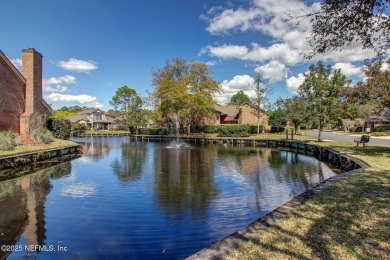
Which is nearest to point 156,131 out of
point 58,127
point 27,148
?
point 58,127

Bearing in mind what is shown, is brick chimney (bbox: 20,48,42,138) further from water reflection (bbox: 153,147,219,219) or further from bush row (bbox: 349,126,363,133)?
bush row (bbox: 349,126,363,133)

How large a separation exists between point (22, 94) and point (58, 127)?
19.4 ft

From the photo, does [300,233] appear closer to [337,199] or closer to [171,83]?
[337,199]

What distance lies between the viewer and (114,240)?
632 centimetres

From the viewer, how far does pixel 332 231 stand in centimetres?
474

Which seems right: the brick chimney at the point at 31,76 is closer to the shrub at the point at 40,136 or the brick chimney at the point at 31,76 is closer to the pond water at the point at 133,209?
the shrub at the point at 40,136

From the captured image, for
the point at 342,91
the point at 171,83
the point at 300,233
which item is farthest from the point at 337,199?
the point at 171,83

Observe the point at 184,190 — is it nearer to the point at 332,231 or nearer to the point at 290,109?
the point at 332,231

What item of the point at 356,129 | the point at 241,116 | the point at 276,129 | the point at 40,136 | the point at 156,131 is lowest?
the point at 40,136

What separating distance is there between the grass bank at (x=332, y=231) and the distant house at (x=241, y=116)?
44713 mm

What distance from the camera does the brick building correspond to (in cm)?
2266

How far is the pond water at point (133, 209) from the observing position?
19.8 ft

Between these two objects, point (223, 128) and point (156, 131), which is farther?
point (156, 131)

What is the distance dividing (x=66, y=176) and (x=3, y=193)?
3.94 m
